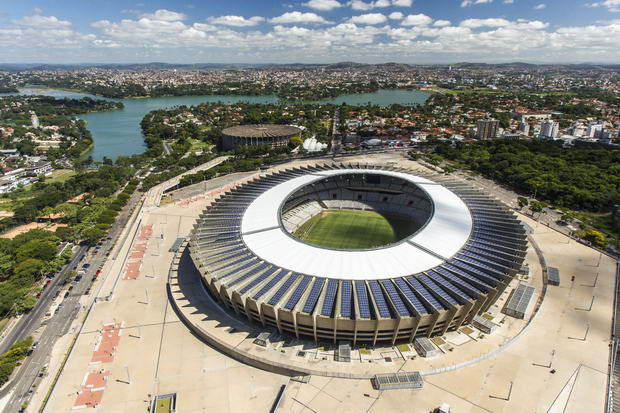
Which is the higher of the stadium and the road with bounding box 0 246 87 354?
the stadium

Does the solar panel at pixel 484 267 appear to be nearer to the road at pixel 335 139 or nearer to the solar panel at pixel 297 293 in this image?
the solar panel at pixel 297 293

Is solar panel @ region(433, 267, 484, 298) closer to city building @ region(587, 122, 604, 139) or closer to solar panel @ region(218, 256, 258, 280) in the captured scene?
solar panel @ region(218, 256, 258, 280)

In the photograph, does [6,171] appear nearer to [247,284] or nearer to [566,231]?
[247,284]

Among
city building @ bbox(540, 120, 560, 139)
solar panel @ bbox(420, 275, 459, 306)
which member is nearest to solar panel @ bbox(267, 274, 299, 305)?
solar panel @ bbox(420, 275, 459, 306)

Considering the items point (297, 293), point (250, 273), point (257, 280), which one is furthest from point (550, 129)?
point (257, 280)

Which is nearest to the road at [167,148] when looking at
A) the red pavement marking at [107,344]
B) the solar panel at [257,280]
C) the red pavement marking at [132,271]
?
the red pavement marking at [132,271]

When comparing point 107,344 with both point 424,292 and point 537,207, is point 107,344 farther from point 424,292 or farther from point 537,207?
point 537,207
